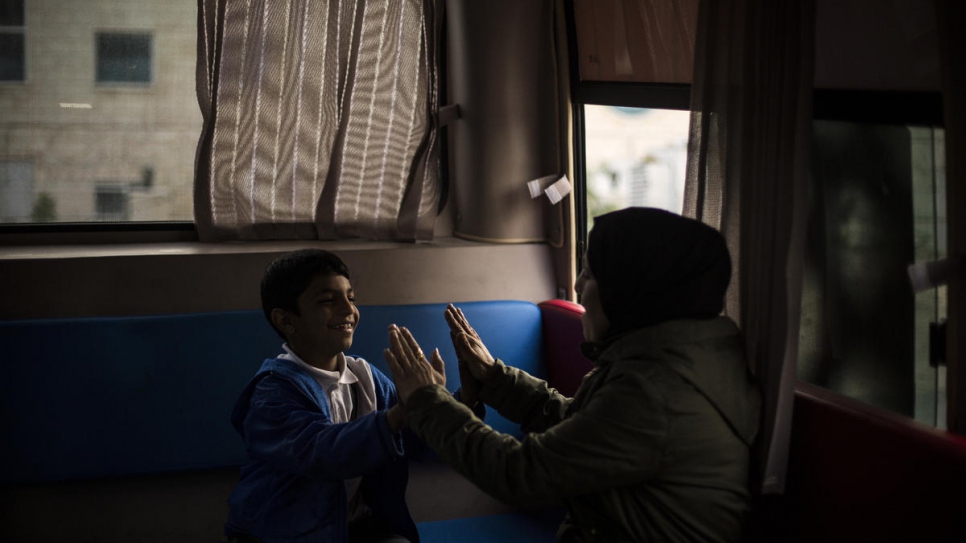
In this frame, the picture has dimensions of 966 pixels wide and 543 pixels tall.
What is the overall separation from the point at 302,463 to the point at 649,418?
791 millimetres

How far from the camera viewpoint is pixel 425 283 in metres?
3.22

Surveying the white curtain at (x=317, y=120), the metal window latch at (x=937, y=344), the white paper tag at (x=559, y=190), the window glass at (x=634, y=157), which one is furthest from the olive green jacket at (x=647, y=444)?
the white curtain at (x=317, y=120)

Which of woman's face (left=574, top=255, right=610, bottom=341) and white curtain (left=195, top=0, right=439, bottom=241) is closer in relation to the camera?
woman's face (left=574, top=255, right=610, bottom=341)

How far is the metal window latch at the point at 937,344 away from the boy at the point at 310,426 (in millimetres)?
1059

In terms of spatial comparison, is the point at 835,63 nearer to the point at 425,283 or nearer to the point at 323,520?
the point at 323,520

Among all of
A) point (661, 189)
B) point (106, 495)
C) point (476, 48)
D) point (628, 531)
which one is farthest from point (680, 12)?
point (106, 495)

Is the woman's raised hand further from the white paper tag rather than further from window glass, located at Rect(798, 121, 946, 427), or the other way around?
the white paper tag

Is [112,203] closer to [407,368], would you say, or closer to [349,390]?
[349,390]

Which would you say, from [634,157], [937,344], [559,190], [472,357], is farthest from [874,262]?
[559,190]

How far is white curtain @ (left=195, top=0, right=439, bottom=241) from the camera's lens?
3.29 meters

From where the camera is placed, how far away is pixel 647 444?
5.04ft

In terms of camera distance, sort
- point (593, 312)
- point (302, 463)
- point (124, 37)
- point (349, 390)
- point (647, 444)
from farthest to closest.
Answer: point (124, 37)
point (349, 390)
point (302, 463)
point (593, 312)
point (647, 444)

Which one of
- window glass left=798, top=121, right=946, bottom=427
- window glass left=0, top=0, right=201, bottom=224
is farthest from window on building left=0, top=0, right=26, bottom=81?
window glass left=798, top=121, right=946, bottom=427

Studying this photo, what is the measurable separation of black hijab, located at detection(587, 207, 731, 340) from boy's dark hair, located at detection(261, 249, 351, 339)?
0.77 m
